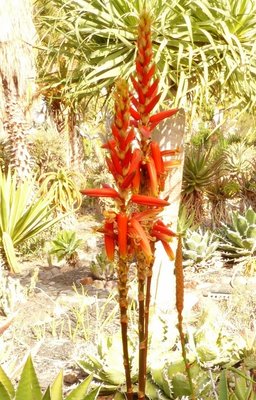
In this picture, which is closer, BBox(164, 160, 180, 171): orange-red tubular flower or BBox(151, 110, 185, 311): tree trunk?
BBox(164, 160, 180, 171): orange-red tubular flower

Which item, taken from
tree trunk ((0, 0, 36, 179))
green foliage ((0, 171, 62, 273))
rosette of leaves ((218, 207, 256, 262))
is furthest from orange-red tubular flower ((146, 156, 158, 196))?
tree trunk ((0, 0, 36, 179))

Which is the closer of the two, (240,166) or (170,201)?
(170,201)

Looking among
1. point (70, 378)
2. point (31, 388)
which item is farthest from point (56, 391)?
point (70, 378)

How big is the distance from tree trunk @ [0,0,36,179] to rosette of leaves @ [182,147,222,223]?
2.94 metres

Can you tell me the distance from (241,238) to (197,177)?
1205mm

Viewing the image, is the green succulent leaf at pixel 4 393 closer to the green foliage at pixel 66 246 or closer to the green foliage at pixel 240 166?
the green foliage at pixel 66 246

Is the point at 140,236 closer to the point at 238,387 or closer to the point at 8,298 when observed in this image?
the point at 238,387

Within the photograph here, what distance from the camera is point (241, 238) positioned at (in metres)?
8.34

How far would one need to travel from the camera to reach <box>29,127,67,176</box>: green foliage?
38.9ft

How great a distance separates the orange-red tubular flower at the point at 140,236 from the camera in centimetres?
132

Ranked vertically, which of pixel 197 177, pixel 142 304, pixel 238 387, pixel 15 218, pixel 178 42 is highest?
pixel 178 42

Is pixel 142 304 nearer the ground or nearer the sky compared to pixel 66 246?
nearer the sky

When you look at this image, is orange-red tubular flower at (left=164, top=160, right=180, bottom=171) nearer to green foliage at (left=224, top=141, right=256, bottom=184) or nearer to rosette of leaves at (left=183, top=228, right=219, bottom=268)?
rosette of leaves at (left=183, top=228, right=219, bottom=268)

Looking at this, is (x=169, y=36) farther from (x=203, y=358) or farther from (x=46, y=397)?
(x=46, y=397)
